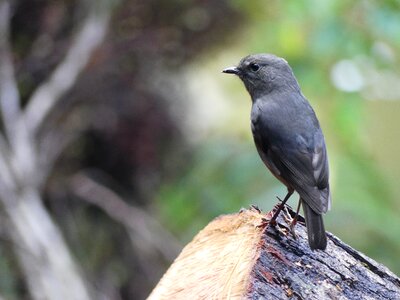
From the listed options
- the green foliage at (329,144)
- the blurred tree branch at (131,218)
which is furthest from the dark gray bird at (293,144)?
the blurred tree branch at (131,218)

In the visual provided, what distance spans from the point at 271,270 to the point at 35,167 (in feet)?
11.3

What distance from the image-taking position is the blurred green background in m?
5.59

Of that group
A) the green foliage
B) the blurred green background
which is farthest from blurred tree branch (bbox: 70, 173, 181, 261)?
the green foliage

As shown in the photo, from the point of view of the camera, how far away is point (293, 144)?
2979 mm

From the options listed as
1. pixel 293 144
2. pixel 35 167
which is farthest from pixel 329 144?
pixel 293 144

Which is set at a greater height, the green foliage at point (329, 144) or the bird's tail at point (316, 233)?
the green foliage at point (329, 144)

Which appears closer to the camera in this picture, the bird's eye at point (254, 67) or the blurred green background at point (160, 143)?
the bird's eye at point (254, 67)

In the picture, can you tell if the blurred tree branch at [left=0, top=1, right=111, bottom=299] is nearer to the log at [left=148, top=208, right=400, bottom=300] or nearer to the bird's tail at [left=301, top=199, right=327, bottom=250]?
the log at [left=148, top=208, right=400, bottom=300]

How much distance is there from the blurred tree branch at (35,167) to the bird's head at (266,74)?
231 centimetres

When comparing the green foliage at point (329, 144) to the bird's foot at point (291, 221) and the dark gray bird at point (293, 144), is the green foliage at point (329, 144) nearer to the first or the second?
the dark gray bird at point (293, 144)

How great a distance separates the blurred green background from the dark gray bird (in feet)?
5.55

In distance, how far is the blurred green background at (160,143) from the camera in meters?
5.59

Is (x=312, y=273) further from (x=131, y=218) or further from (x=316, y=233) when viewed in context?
(x=131, y=218)

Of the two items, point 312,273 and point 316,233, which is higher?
point 316,233
